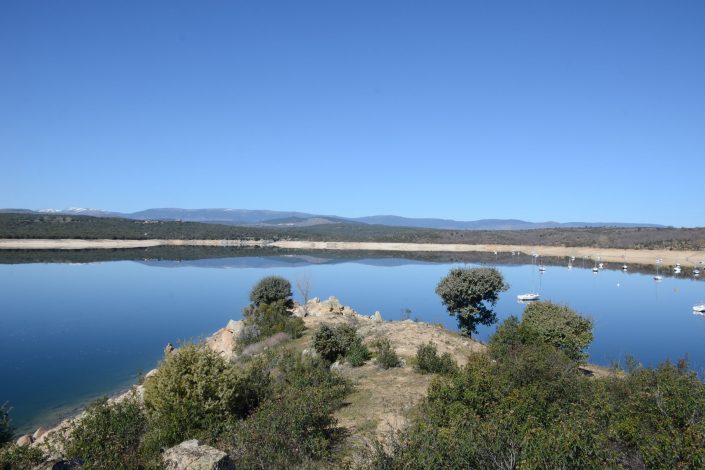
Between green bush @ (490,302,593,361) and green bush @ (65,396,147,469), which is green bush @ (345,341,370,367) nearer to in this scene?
green bush @ (490,302,593,361)

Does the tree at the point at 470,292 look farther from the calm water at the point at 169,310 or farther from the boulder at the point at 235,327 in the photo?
the boulder at the point at 235,327

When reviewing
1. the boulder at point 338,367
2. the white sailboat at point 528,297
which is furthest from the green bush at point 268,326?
the white sailboat at point 528,297

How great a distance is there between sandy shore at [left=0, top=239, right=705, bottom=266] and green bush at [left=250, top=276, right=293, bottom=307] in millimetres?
68582

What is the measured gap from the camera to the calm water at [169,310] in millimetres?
18578

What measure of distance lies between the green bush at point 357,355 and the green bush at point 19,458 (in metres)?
9.07

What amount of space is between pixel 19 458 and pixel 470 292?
17464 millimetres

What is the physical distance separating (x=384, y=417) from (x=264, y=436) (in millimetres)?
3440

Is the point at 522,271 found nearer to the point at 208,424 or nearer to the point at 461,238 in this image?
the point at 461,238

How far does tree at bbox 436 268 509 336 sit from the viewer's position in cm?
2070

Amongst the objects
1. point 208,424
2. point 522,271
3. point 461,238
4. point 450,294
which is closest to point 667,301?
point 522,271

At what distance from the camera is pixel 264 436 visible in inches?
252

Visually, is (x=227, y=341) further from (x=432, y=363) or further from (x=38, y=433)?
(x=432, y=363)

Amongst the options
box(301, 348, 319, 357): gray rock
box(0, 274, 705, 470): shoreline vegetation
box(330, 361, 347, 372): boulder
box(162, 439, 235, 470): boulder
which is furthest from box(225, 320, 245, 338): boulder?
box(162, 439, 235, 470): boulder

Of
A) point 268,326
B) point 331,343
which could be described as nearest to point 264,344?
point 268,326
